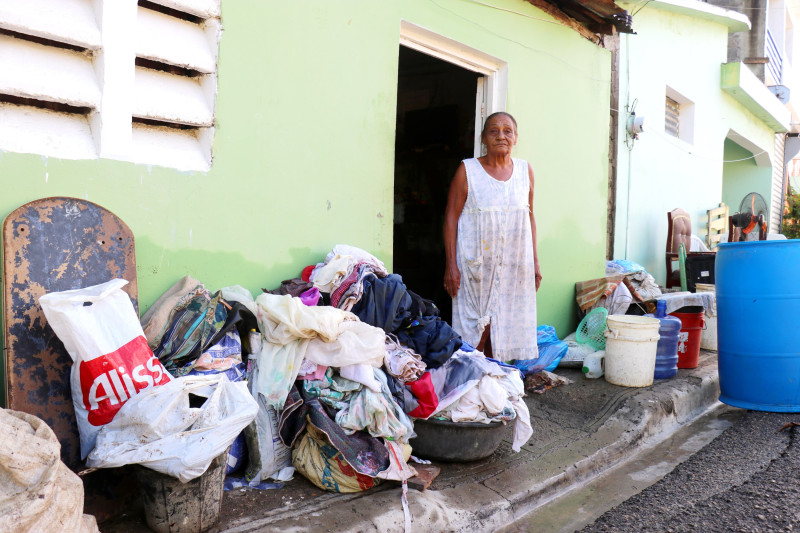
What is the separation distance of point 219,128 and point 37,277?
1092 mm

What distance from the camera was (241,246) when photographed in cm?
305

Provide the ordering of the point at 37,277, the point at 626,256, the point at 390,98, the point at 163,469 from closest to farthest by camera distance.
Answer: the point at 163,469, the point at 37,277, the point at 390,98, the point at 626,256

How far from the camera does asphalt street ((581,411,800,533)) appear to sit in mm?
2549

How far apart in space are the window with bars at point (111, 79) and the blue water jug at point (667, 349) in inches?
156

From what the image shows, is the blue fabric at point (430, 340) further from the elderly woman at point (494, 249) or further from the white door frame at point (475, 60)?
the white door frame at point (475, 60)

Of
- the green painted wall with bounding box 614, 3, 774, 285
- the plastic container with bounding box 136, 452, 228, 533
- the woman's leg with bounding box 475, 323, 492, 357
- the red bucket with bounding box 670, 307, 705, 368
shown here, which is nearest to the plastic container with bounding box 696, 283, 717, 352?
the red bucket with bounding box 670, 307, 705, 368

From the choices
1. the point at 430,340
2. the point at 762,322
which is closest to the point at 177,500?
the point at 430,340

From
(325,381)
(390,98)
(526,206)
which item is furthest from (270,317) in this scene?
(526,206)

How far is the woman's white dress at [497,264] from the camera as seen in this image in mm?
4016

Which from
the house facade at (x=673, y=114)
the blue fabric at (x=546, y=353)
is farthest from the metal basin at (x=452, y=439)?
the house facade at (x=673, y=114)

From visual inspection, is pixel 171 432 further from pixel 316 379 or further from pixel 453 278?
pixel 453 278

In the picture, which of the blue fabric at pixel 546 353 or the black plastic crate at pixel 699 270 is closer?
the blue fabric at pixel 546 353

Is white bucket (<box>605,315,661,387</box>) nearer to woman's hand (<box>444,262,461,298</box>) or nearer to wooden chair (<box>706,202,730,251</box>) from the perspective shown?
woman's hand (<box>444,262,461,298</box>)

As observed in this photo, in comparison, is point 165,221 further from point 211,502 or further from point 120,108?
point 211,502
